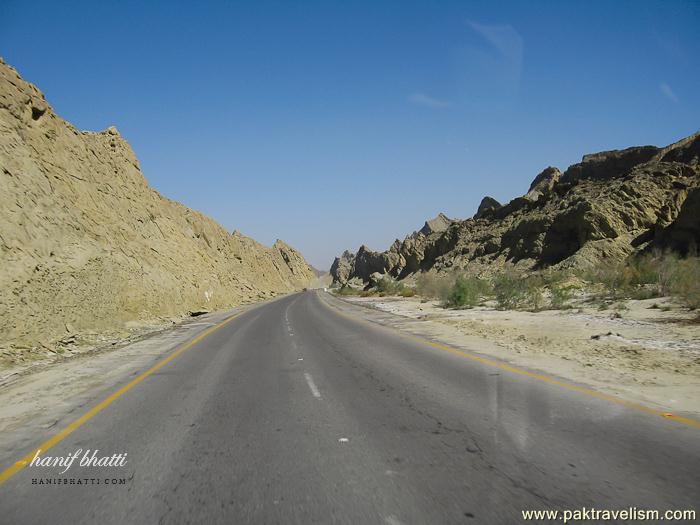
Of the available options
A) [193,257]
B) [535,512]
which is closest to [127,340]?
[535,512]

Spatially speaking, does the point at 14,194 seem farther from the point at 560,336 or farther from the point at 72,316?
the point at 560,336

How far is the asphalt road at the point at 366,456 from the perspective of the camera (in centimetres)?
371

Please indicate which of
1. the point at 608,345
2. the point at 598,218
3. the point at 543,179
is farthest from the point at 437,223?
the point at 608,345

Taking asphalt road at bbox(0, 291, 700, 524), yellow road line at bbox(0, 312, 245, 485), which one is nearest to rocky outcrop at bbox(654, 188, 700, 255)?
asphalt road at bbox(0, 291, 700, 524)

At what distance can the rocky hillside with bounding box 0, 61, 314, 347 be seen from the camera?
689 inches

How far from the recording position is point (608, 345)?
1176 cm

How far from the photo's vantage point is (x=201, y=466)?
4.71 m

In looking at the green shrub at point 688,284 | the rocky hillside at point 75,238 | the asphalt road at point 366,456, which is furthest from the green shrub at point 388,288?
the asphalt road at point 366,456

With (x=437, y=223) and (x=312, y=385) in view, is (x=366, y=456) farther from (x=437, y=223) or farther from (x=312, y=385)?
(x=437, y=223)

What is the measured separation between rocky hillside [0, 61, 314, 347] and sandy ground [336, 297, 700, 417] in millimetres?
14073

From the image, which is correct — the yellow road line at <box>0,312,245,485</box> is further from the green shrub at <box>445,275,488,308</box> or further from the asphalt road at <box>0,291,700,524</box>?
the green shrub at <box>445,275,488,308</box>

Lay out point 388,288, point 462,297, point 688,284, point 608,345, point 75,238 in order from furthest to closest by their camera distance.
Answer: point 388,288
point 462,297
point 75,238
point 688,284
point 608,345

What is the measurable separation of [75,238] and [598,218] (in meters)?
42.8

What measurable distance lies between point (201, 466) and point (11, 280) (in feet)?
52.4
